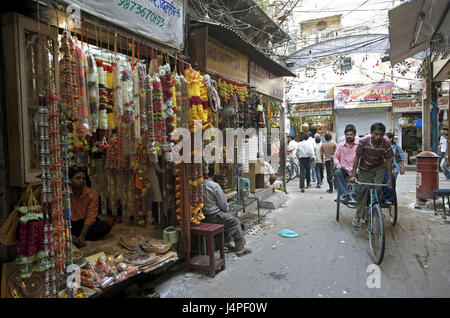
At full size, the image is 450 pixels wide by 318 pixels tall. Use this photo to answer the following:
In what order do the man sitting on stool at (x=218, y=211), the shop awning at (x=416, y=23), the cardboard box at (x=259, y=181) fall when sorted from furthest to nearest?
the cardboard box at (x=259, y=181) < the shop awning at (x=416, y=23) < the man sitting on stool at (x=218, y=211)

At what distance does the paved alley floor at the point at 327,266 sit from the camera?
366 centimetres

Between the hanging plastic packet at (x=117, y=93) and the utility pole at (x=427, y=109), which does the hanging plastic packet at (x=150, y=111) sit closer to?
the hanging plastic packet at (x=117, y=93)

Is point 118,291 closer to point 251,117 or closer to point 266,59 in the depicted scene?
point 251,117

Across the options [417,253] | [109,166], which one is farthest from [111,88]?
[417,253]

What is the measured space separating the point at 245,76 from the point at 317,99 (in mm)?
12781

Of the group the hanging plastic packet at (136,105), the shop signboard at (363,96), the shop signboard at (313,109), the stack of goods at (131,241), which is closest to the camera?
the hanging plastic packet at (136,105)

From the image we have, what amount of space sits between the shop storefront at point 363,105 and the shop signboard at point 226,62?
12.4 m

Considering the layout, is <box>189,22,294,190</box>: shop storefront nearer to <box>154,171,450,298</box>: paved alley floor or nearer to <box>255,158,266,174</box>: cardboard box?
<box>255,158,266,174</box>: cardboard box

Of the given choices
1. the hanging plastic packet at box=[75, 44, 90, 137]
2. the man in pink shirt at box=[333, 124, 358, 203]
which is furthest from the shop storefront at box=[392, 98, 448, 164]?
the hanging plastic packet at box=[75, 44, 90, 137]

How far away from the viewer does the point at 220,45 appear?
572 centimetres

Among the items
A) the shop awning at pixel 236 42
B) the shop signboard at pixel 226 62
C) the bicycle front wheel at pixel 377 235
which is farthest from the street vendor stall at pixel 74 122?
the bicycle front wheel at pixel 377 235

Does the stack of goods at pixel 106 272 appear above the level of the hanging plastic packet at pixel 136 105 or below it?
below

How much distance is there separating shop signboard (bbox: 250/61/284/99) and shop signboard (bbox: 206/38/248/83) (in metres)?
0.55

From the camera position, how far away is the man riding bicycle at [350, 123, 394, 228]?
5.15 meters
